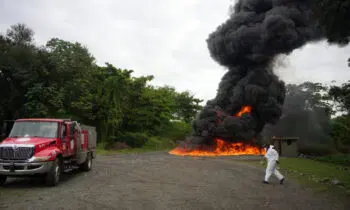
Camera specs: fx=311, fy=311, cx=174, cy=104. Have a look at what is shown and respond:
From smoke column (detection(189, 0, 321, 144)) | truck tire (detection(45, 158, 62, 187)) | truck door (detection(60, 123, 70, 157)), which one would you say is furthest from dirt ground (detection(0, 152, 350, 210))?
smoke column (detection(189, 0, 321, 144))

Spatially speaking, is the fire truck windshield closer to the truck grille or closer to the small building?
the truck grille

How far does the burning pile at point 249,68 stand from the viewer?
115ft

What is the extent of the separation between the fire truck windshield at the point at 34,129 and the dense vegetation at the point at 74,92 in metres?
22.6

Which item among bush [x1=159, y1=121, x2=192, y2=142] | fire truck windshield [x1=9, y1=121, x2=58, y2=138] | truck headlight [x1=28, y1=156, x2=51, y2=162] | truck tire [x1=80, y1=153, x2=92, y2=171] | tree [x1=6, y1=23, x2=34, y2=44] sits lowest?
truck tire [x1=80, y1=153, x2=92, y2=171]

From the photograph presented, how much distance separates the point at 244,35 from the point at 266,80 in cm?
610

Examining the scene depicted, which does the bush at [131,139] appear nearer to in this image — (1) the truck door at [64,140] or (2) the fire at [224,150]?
(2) the fire at [224,150]

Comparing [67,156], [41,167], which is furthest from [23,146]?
A: [67,156]

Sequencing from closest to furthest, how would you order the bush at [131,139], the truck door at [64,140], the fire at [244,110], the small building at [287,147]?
the truck door at [64,140] < the small building at [287,147] < the fire at [244,110] < the bush at [131,139]

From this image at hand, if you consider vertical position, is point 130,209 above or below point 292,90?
below

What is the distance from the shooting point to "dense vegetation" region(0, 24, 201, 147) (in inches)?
1378

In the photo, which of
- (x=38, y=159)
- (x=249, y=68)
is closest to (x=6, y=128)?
(x=38, y=159)

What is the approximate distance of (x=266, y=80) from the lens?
3800 centimetres

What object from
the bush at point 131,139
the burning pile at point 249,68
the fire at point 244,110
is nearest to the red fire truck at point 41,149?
the burning pile at point 249,68

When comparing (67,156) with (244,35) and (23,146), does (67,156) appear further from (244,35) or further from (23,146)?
(244,35)
